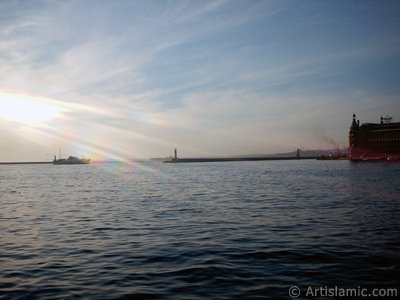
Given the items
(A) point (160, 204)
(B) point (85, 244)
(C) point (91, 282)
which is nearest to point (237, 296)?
(C) point (91, 282)

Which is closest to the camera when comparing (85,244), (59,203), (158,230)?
(85,244)

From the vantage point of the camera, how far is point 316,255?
15109 mm

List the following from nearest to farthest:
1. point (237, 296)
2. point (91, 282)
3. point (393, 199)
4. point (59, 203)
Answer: point (237, 296) < point (91, 282) < point (393, 199) < point (59, 203)

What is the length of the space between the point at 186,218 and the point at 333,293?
15543 mm

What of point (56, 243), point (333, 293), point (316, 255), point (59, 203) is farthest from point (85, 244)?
point (59, 203)

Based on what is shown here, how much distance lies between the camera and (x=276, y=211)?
28.0m

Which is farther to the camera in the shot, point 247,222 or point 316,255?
point 247,222

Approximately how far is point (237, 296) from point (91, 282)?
4.93m

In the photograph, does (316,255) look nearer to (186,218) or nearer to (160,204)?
(186,218)

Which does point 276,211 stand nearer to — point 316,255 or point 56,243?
point 316,255

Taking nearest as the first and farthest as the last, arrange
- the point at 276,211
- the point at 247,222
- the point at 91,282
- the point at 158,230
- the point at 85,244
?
the point at 91,282 < the point at 85,244 < the point at 158,230 < the point at 247,222 < the point at 276,211

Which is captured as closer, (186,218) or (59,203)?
(186,218)

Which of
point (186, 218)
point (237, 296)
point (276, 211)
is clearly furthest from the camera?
point (276, 211)

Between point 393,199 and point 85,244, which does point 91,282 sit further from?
point 393,199
